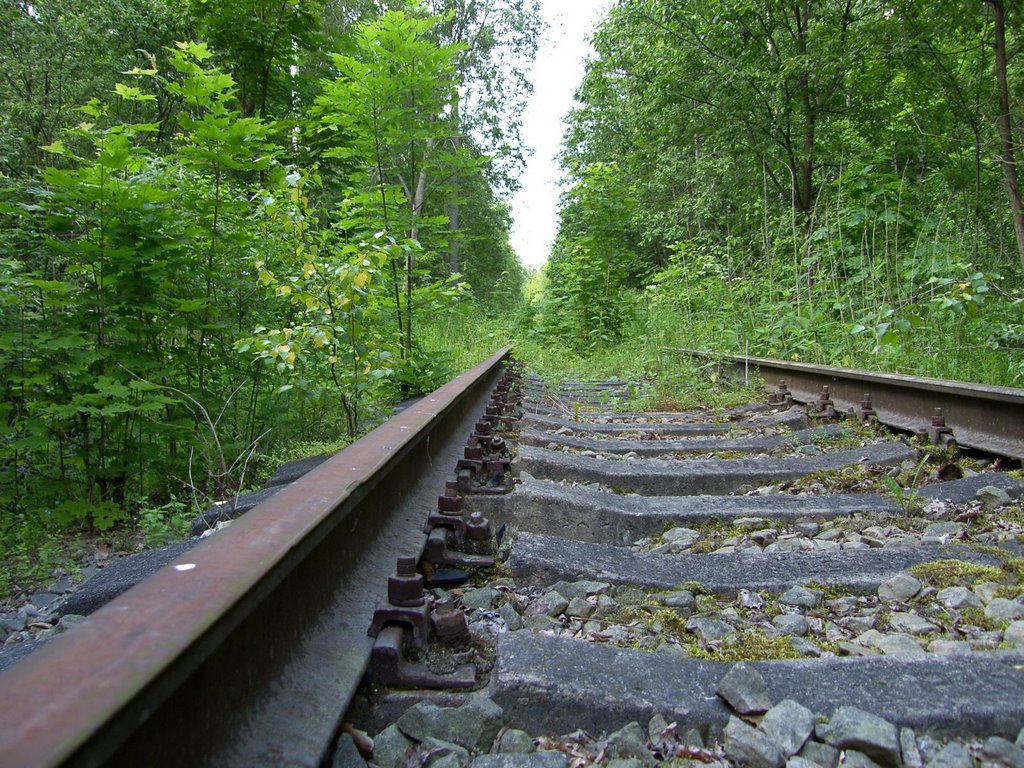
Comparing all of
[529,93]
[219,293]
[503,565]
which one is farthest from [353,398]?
[529,93]

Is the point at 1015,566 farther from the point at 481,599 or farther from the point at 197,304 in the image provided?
the point at 197,304

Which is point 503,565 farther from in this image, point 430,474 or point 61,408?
point 61,408

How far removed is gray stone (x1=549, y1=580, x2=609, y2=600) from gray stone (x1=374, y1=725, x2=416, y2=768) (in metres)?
0.64

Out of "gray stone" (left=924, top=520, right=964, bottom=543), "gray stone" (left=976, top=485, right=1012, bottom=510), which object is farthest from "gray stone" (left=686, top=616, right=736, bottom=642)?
"gray stone" (left=976, top=485, right=1012, bottom=510)

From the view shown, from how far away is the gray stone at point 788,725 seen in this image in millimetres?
997

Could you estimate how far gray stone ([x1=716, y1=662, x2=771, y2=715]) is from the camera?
3.48 ft

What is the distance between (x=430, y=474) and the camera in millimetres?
2377

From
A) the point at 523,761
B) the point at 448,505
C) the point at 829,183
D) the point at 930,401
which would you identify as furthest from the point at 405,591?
the point at 829,183

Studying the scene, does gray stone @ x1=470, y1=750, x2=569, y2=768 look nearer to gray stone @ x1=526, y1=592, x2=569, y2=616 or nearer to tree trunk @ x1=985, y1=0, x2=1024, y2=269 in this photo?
gray stone @ x1=526, y1=592, x2=569, y2=616

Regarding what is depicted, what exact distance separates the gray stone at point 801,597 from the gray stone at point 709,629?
0.21 m

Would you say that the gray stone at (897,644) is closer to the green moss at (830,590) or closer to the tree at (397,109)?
the green moss at (830,590)

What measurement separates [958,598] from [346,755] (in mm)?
1376

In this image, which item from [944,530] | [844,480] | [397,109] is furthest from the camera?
[397,109]

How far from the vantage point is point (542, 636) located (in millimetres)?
1259
